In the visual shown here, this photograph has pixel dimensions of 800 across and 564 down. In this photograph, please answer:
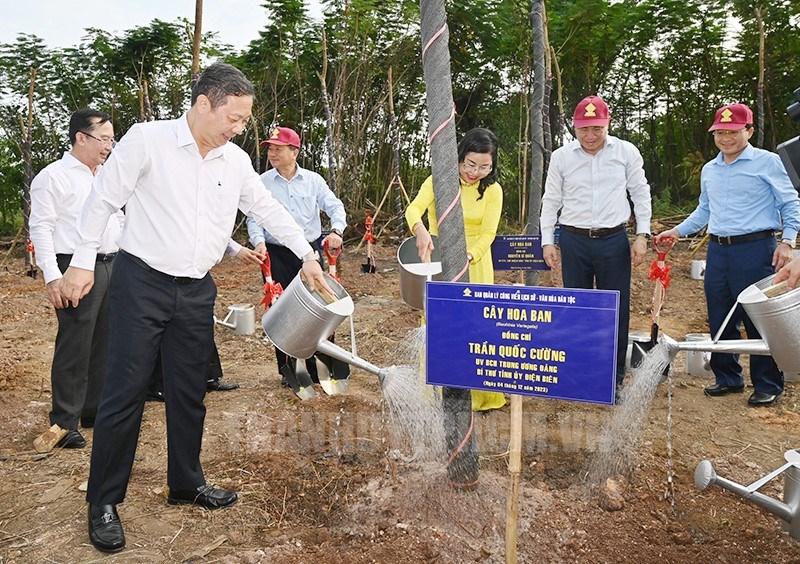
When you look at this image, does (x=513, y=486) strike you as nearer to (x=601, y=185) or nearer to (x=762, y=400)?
(x=601, y=185)

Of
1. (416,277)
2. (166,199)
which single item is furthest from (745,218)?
(166,199)

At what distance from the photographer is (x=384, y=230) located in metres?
11.2

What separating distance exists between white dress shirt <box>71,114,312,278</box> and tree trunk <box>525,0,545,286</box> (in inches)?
96.4

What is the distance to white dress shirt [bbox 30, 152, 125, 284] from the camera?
126 inches

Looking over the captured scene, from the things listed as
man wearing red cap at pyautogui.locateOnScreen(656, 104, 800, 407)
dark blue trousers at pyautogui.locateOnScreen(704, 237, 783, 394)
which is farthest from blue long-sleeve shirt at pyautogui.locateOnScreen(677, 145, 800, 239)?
dark blue trousers at pyautogui.locateOnScreen(704, 237, 783, 394)

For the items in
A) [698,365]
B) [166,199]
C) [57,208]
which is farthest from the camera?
[698,365]

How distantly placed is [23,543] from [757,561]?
271 cm

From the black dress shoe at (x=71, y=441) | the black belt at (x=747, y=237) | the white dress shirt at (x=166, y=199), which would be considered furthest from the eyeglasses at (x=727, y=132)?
the black dress shoe at (x=71, y=441)

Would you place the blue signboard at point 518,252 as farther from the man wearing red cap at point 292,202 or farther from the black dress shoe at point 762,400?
the black dress shoe at point 762,400

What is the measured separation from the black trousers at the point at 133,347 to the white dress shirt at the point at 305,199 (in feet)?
5.35

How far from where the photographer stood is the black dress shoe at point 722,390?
162 inches

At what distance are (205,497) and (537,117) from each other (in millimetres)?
3399

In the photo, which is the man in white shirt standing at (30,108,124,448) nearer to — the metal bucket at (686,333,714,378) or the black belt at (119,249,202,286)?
the black belt at (119,249,202,286)

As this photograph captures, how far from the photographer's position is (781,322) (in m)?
2.29
